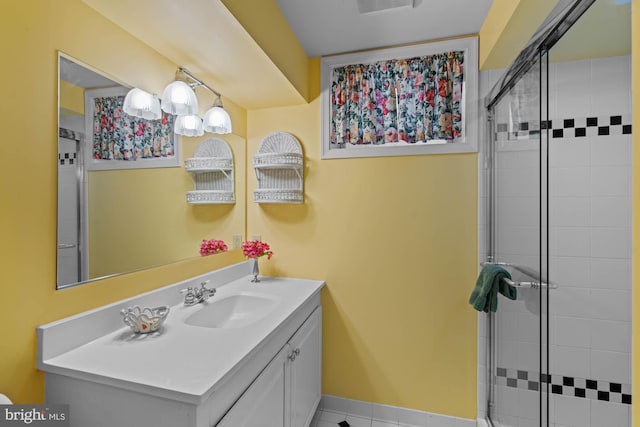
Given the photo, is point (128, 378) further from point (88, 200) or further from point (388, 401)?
point (388, 401)

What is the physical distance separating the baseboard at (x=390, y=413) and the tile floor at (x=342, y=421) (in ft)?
0.06

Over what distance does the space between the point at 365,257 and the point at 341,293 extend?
307 mm

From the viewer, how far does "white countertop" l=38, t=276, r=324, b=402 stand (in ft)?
2.70

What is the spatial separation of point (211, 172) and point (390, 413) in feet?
6.44

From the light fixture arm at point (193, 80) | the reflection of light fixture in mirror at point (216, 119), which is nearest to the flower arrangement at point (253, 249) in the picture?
the reflection of light fixture in mirror at point (216, 119)

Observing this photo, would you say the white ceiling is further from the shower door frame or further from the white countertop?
the white countertop

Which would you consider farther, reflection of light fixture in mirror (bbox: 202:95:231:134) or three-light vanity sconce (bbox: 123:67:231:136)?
reflection of light fixture in mirror (bbox: 202:95:231:134)

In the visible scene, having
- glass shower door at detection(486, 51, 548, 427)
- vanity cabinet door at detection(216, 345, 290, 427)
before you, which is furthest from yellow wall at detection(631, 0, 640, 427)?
vanity cabinet door at detection(216, 345, 290, 427)

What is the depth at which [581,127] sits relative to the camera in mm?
1462

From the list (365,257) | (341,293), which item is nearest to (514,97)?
(365,257)

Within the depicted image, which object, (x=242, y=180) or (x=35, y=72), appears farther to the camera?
(x=242, y=180)

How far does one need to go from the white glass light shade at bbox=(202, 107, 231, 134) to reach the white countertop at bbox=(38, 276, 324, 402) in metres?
1.10

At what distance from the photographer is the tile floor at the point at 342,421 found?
1.89m

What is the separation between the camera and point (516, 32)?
4.62ft
